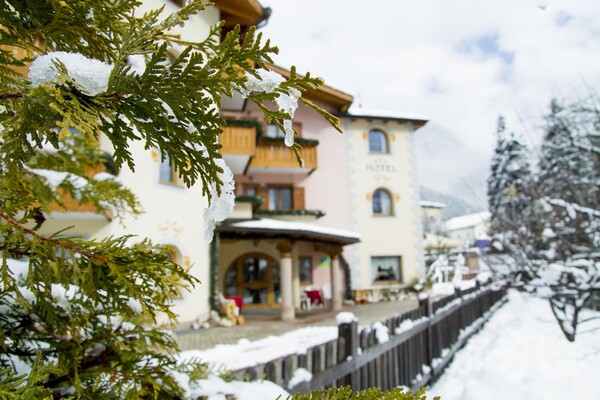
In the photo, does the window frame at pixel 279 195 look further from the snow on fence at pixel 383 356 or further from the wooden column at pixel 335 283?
the snow on fence at pixel 383 356

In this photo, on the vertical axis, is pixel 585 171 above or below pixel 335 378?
above

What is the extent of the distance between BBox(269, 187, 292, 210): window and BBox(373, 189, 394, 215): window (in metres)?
4.27

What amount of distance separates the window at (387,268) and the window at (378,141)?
5.20 m

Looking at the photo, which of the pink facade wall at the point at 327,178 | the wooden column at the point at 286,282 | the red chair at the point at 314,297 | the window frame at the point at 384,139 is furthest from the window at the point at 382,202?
the wooden column at the point at 286,282

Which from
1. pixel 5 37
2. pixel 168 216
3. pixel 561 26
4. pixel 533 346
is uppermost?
pixel 561 26

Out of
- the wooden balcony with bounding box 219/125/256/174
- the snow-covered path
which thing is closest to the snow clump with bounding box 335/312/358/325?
the snow-covered path

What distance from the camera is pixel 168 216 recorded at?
10539 millimetres

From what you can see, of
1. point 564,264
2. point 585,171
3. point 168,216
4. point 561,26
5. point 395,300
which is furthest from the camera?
point 395,300

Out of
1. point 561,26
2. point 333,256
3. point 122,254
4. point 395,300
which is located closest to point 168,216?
point 333,256

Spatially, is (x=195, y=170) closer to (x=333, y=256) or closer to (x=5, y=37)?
(x=5, y=37)

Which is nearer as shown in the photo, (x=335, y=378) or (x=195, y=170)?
(x=195, y=170)

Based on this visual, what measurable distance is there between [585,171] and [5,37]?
9920 millimetres

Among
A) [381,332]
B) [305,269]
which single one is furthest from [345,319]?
[305,269]

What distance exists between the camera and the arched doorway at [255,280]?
1611cm
